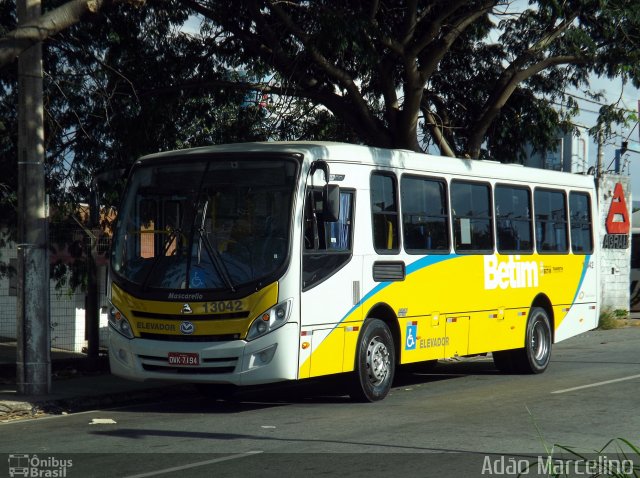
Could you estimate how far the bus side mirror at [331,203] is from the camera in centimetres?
1178

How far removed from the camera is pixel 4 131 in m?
16.9

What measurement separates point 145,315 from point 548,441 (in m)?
4.96

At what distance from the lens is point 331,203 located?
38.8 ft

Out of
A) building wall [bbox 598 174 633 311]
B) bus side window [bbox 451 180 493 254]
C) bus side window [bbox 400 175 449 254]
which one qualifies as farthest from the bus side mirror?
building wall [bbox 598 174 633 311]

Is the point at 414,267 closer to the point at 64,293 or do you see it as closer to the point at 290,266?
the point at 290,266

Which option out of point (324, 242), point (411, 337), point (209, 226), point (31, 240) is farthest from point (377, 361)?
point (31, 240)

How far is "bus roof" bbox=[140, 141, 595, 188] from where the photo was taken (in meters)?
12.3

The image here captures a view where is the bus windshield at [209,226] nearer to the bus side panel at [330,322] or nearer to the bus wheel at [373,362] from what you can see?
the bus side panel at [330,322]

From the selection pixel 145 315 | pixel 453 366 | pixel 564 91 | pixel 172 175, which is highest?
pixel 564 91

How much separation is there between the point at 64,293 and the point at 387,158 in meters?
7.39

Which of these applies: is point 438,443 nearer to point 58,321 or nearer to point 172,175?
point 172,175

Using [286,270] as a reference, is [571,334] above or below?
below

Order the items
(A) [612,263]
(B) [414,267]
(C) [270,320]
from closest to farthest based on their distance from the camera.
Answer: (C) [270,320]
(B) [414,267]
(A) [612,263]

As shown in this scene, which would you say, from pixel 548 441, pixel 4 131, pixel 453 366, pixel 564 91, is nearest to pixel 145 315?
pixel 548 441
